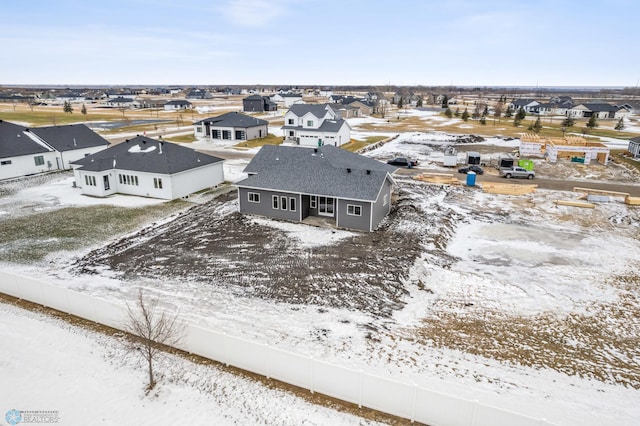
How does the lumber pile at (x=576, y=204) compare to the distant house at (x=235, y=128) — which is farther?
the distant house at (x=235, y=128)

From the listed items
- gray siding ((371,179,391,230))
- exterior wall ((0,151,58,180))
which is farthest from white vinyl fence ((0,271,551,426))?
exterior wall ((0,151,58,180))

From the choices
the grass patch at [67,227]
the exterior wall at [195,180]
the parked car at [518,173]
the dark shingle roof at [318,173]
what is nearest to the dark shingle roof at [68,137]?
the grass patch at [67,227]

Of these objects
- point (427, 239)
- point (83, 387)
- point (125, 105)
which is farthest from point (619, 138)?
point (125, 105)

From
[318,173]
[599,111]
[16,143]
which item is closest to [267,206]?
[318,173]

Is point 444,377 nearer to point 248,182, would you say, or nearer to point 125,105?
point 248,182

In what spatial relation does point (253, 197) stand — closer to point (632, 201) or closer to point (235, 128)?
point (632, 201)

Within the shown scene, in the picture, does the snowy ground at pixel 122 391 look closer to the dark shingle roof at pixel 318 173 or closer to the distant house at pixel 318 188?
the distant house at pixel 318 188
